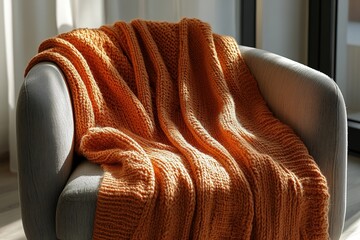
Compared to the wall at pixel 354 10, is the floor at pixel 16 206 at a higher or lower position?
lower

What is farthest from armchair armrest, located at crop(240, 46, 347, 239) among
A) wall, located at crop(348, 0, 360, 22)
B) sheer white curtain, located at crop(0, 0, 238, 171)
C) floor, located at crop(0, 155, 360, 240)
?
wall, located at crop(348, 0, 360, 22)

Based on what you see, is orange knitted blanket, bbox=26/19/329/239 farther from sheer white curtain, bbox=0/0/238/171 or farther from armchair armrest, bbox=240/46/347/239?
sheer white curtain, bbox=0/0/238/171

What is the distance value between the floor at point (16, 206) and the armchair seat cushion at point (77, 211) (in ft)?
2.19

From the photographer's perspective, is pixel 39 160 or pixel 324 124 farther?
pixel 324 124

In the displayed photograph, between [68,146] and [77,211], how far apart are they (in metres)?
0.20

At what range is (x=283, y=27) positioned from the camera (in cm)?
312

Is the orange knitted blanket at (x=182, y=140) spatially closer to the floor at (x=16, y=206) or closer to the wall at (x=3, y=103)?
the floor at (x=16, y=206)

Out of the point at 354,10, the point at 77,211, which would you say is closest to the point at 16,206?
the point at 77,211

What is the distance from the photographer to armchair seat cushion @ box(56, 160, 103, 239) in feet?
5.21

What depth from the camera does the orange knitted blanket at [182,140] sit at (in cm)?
162

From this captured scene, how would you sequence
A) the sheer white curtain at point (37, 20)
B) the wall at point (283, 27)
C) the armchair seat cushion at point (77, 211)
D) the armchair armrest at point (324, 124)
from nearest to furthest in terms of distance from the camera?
the armchair seat cushion at point (77, 211) → the armchair armrest at point (324, 124) → the sheer white curtain at point (37, 20) → the wall at point (283, 27)

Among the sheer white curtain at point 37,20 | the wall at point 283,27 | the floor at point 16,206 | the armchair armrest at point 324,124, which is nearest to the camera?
the armchair armrest at point 324,124

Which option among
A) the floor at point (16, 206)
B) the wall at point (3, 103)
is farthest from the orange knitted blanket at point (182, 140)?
the wall at point (3, 103)

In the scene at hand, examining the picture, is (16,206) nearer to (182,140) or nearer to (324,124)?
(182,140)
